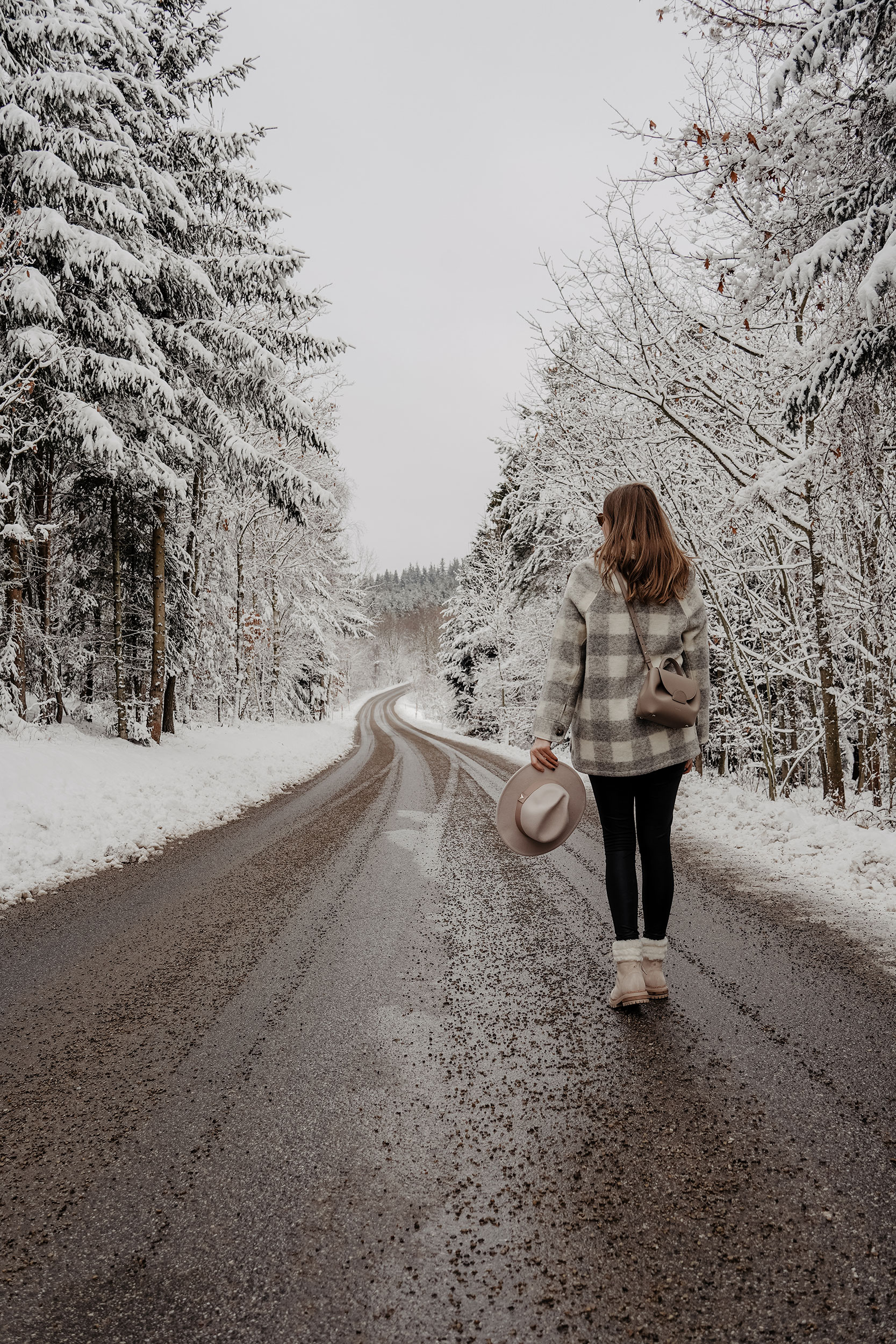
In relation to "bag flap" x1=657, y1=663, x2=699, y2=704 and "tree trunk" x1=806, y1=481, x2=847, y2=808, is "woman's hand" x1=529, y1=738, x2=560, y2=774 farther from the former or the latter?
"tree trunk" x1=806, y1=481, x2=847, y2=808

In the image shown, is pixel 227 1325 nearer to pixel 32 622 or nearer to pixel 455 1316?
pixel 455 1316

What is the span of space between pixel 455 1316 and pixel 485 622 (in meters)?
27.1

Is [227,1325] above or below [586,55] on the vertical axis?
below

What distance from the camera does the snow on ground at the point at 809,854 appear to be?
13.4 feet

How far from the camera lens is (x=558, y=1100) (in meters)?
2.16

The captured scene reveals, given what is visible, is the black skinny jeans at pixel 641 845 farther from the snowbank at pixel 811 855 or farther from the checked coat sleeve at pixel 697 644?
the snowbank at pixel 811 855

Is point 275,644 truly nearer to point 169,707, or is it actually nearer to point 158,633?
point 169,707

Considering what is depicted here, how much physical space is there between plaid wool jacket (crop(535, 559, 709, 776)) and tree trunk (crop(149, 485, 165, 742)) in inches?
439

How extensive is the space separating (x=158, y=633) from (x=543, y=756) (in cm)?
1126

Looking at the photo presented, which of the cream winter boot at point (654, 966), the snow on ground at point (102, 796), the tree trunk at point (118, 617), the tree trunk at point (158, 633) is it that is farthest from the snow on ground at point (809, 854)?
the tree trunk at point (118, 617)

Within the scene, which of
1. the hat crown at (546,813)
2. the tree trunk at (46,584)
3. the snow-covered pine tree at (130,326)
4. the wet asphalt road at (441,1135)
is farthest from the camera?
the tree trunk at (46,584)

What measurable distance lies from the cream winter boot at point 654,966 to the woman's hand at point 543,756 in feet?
2.77

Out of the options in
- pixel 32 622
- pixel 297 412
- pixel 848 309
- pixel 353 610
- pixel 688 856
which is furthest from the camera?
pixel 353 610

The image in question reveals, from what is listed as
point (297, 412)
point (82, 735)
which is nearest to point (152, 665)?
point (82, 735)
